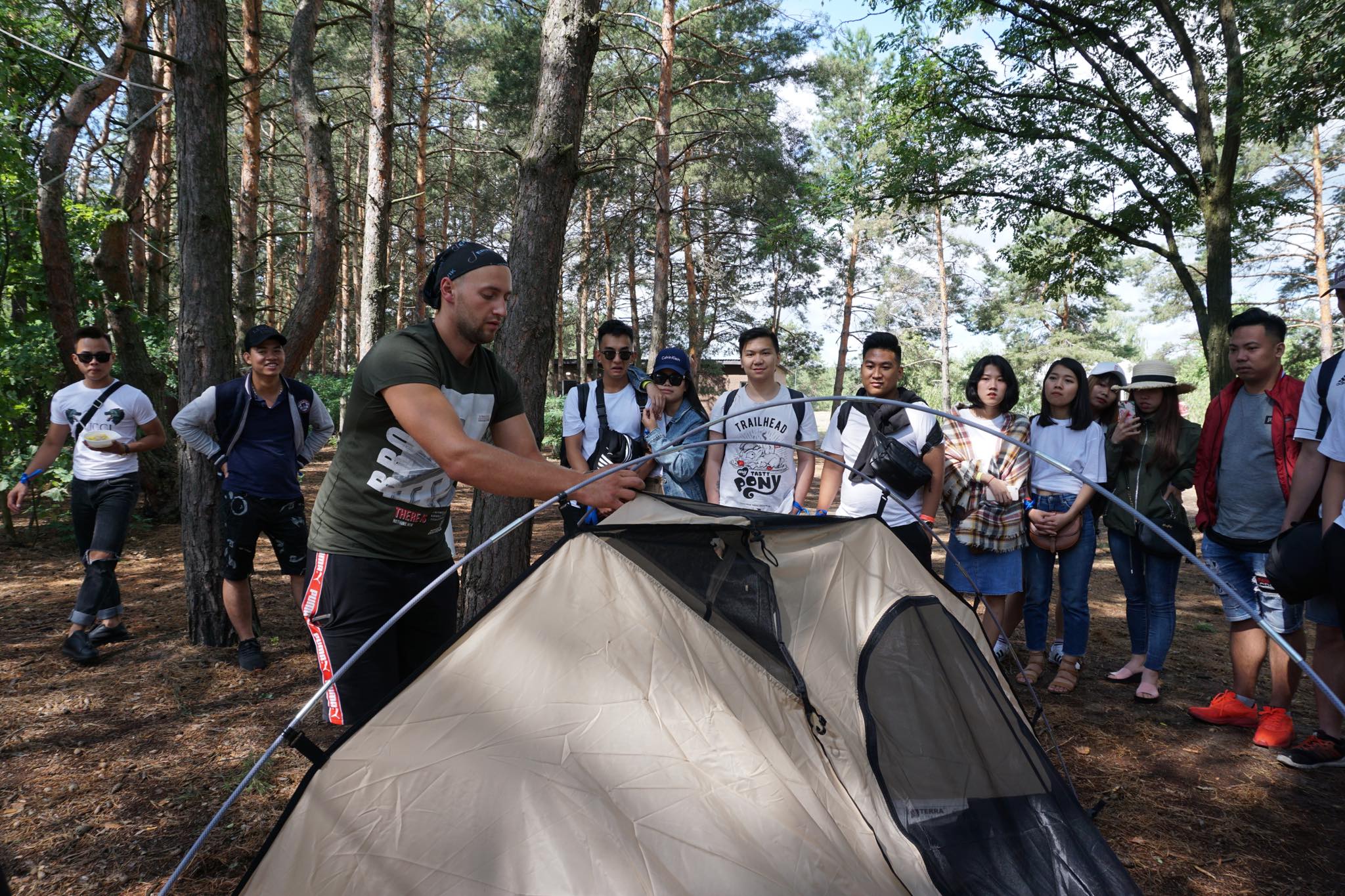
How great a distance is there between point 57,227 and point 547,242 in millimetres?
5480

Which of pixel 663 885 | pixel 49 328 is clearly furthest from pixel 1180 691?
pixel 49 328

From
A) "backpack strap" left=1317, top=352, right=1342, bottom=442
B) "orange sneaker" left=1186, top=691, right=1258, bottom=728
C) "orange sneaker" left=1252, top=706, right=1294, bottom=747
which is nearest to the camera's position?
"backpack strap" left=1317, top=352, right=1342, bottom=442

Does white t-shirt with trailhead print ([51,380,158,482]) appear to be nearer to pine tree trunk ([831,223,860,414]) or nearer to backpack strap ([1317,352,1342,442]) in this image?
backpack strap ([1317,352,1342,442])

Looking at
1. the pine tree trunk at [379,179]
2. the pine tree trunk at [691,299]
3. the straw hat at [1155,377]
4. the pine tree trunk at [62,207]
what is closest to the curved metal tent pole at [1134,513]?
the straw hat at [1155,377]

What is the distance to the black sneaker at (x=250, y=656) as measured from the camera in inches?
164

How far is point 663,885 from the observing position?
1682mm

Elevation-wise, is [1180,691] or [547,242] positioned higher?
[547,242]

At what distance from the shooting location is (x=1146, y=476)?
420 cm

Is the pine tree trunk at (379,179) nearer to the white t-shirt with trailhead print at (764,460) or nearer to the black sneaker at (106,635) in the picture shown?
the black sneaker at (106,635)

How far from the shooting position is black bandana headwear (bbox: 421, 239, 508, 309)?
2.30 m

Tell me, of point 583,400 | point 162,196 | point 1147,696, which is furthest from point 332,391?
point 1147,696

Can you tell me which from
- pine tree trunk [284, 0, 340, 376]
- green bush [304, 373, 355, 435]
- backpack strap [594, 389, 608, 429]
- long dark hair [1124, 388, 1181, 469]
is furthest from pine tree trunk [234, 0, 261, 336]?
green bush [304, 373, 355, 435]

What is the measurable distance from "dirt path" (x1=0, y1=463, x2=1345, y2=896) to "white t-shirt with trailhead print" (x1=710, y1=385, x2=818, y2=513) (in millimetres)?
1801

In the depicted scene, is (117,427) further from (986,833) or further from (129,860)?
(986,833)
